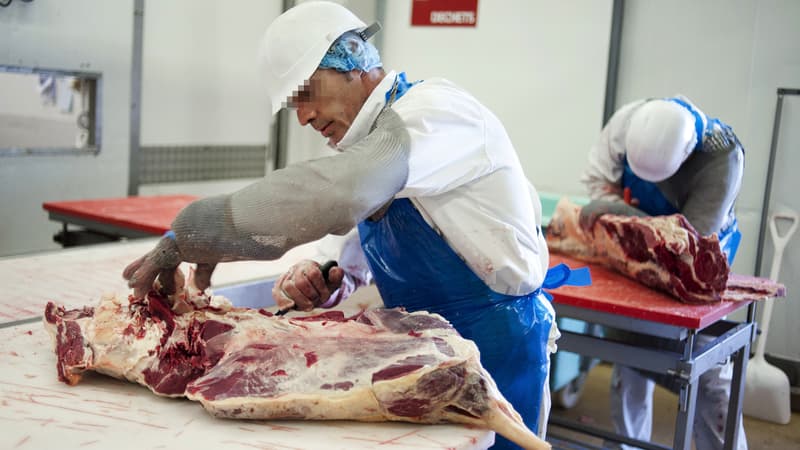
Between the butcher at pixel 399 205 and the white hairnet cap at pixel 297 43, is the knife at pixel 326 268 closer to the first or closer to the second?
the butcher at pixel 399 205

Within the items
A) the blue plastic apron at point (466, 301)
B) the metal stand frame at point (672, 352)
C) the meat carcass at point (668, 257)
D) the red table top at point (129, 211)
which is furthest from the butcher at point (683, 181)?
the red table top at point (129, 211)

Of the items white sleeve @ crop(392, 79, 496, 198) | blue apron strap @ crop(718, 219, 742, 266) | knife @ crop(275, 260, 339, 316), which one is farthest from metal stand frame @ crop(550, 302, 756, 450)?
white sleeve @ crop(392, 79, 496, 198)

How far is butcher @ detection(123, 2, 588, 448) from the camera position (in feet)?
5.18

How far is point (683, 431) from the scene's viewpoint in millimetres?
3018

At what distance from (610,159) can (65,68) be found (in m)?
3.28

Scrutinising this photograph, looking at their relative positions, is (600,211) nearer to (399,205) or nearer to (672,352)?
(672,352)

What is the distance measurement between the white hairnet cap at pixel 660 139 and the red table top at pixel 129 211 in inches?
91.3

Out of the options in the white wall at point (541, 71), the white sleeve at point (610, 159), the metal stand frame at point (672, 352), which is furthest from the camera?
the white wall at point (541, 71)

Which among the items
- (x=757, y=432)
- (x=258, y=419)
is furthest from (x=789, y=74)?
(x=258, y=419)

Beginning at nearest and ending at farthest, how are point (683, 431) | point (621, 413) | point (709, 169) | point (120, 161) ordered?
point (683, 431) < point (709, 169) < point (621, 413) < point (120, 161)

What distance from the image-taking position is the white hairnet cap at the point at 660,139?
3.61 metres

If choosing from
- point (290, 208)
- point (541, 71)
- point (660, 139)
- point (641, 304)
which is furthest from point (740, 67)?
point (290, 208)

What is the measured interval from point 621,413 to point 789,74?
266 cm

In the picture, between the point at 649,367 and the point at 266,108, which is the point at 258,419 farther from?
the point at 266,108
